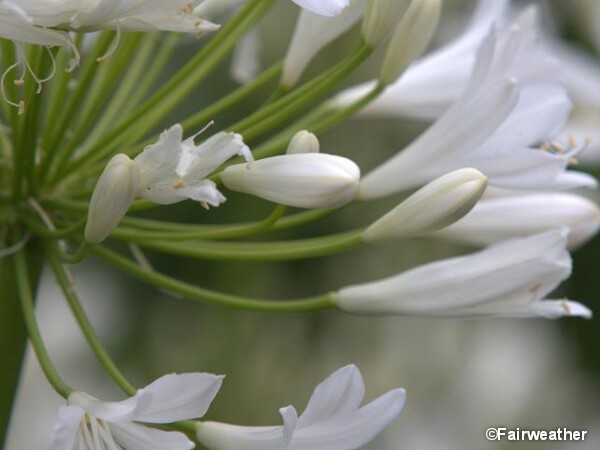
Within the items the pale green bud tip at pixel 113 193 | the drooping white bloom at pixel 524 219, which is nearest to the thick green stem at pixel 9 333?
the pale green bud tip at pixel 113 193

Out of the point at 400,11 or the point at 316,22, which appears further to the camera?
the point at 316,22

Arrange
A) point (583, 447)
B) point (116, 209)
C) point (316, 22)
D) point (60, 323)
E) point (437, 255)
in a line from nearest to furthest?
point (116, 209)
point (316, 22)
point (437, 255)
point (583, 447)
point (60, 323)

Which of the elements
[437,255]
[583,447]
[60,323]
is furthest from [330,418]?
[60,323]

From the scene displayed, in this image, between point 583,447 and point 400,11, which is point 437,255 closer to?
point 583,447

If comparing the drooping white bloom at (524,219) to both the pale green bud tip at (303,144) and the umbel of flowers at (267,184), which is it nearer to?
the umbel of flowers at (267,184)

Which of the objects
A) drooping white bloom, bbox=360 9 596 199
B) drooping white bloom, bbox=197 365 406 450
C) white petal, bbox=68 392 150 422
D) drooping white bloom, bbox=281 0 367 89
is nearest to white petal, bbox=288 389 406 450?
drooping white bloom, bbox=197 365 406 450
